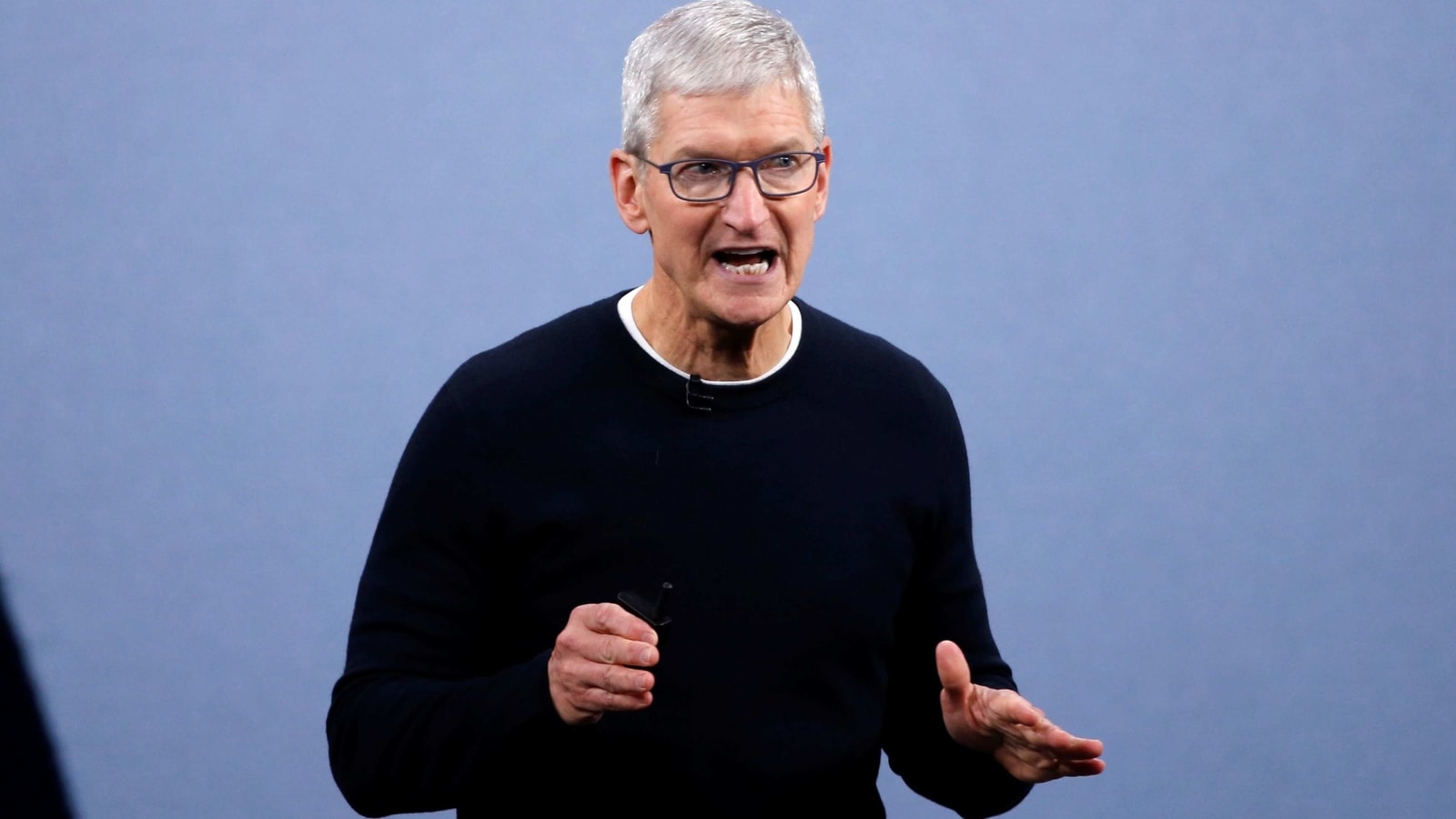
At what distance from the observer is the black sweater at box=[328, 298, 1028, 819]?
1395 mm

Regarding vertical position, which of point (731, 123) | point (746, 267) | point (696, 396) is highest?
point (731, 123)

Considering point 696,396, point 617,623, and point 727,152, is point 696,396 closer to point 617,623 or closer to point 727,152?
point 727,152

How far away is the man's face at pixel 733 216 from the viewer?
4.50 feet

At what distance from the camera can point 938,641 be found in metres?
1.55

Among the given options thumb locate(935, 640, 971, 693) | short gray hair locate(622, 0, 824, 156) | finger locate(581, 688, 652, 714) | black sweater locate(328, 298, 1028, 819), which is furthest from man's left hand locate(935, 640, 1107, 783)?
short gray hair locate(622, 0, 824, 156)

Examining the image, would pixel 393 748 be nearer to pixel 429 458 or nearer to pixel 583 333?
pixel 429 458

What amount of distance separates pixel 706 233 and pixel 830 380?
0.22m

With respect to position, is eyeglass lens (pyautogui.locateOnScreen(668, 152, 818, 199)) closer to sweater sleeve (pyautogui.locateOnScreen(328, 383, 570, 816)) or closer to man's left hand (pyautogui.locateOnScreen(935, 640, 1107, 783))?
sweater sleeve (pyautogui.locateOnScreen(328, 383, 570, 816))

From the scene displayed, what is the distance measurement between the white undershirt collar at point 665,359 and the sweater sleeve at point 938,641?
159 mm

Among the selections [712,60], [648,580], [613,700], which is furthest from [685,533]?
[712,60]

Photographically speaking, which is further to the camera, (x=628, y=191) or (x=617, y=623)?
(x=628, y=191)

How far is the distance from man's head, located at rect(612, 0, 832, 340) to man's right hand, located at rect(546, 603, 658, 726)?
32 cm

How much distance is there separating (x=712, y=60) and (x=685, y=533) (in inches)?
15.9

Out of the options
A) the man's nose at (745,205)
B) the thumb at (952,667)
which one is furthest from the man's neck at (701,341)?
the thumb at (952,667)
